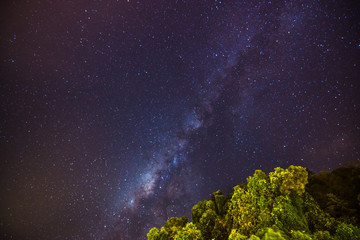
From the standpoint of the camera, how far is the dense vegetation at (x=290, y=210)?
11.4m

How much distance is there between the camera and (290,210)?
12109 mm

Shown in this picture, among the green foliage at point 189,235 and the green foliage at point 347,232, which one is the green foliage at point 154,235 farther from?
the green foliage at point 347,232

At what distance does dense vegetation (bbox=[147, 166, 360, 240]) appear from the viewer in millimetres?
11383

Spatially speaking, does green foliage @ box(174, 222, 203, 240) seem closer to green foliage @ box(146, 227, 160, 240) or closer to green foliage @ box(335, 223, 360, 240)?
green foliage @ box(146, 227, 160, 240)

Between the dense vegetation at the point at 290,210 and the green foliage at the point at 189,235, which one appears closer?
the dense vegetation at the point at 290,210

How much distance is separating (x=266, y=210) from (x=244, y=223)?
1881 millimetres

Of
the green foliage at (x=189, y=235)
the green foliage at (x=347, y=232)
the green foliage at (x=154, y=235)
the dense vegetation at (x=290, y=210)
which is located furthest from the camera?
the green foliage at (x=154, y=235)

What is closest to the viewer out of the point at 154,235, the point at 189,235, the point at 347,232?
the point at 347,232

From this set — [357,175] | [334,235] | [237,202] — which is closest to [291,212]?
[334,235]

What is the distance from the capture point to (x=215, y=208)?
58.9 ft

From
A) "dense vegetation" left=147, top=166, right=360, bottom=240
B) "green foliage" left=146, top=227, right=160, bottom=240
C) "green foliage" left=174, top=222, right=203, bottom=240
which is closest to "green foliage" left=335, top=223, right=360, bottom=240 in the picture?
"dense vegetation" left=147, top=166, right=360, bottom=240

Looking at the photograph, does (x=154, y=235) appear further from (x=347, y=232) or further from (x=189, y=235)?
(x=347, y=232)

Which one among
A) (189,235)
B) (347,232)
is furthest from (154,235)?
(347,232)

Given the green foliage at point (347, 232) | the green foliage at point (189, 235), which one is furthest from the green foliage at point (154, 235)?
the green foliage at point (347, 232)
